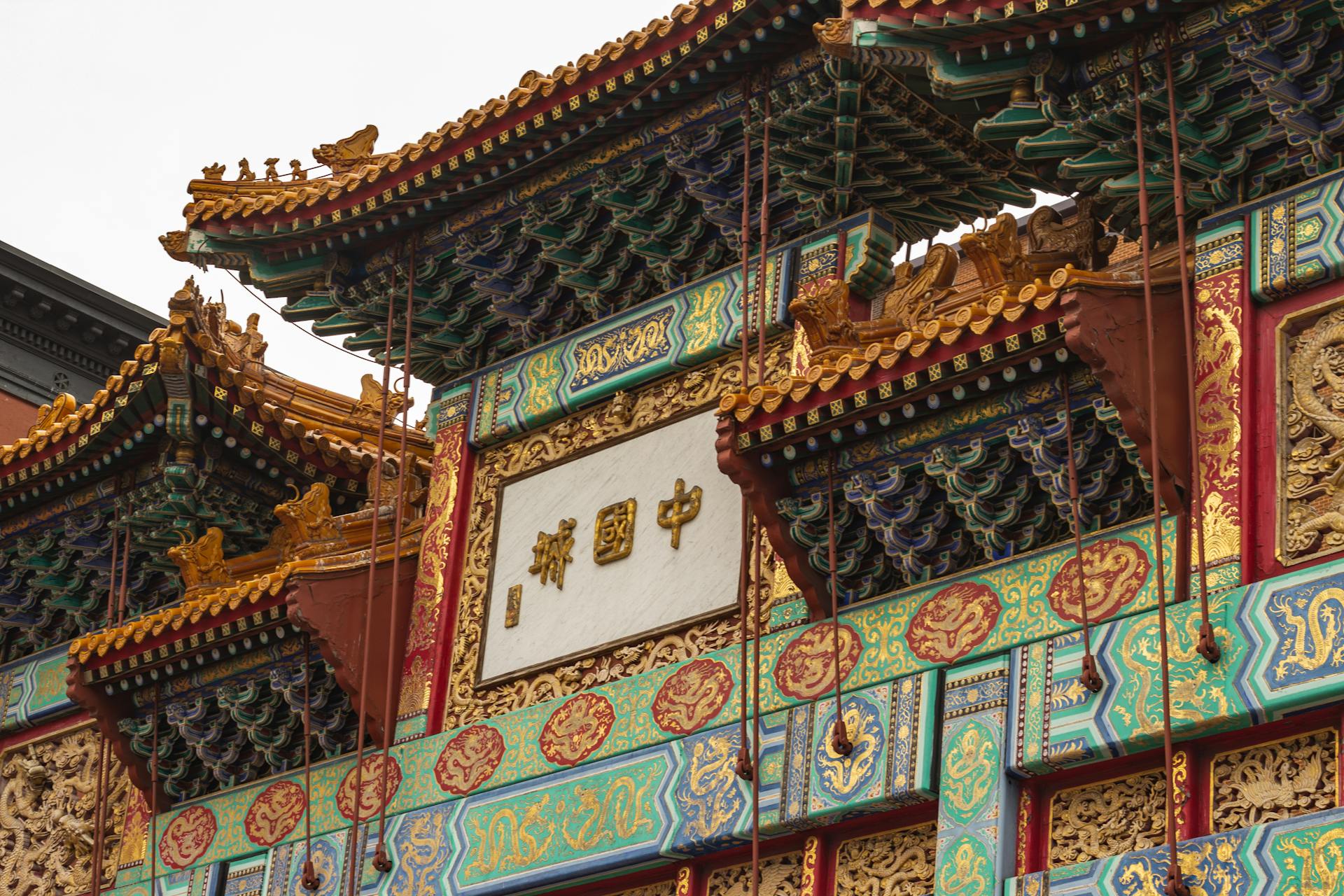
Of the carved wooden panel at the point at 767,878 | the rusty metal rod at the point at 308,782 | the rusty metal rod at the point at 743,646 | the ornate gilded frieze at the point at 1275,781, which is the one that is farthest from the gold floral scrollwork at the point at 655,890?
the ornate gilded frieze at the point at 1275,781

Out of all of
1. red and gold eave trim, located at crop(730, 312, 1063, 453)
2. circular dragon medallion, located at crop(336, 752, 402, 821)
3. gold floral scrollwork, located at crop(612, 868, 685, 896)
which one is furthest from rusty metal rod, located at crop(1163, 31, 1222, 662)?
circular dragon medallion, located at crop(336, 752, 402, 821)

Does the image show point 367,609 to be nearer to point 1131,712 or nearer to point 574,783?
point 574,783

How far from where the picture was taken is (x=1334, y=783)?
26.2ft

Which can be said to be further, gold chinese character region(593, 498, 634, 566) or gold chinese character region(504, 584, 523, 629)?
gold chinese character region(504, 584, 523, 629)

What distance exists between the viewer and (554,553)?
11.4 meters

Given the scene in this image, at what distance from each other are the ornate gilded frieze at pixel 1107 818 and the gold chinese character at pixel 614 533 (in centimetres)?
291

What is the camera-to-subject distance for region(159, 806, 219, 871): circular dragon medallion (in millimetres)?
12305

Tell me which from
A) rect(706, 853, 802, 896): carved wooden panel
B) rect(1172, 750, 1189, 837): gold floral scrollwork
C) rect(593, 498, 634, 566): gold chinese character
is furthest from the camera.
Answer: rect(593, 498, 634, 566): gold chinese character

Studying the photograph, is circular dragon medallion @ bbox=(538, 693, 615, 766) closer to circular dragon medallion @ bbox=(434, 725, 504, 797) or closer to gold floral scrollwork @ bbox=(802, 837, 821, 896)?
circular dragon medallion @ bbox=(434, 725, 504, 797)

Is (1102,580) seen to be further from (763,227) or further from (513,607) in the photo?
(513,607)

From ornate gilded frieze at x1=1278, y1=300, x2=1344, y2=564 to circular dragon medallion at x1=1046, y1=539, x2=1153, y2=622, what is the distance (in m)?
0.59

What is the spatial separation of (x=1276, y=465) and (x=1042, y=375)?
39.7 inches

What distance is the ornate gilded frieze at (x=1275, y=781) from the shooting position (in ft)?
26.4

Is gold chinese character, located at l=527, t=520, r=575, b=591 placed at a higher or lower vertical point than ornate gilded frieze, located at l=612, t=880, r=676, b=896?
higher
